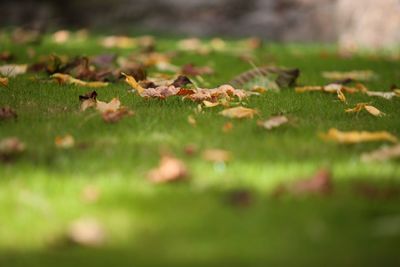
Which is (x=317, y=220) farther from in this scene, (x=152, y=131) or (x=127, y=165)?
(x=152, y=131)

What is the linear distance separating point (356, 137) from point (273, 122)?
374 millimetres

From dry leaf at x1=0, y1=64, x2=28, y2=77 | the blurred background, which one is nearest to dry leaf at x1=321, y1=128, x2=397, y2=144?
dry leaf at x1=0, y1=64, x2=28, y2=77

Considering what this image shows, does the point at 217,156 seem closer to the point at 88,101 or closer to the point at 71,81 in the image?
the point at 88,101

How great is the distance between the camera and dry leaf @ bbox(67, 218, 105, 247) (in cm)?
153

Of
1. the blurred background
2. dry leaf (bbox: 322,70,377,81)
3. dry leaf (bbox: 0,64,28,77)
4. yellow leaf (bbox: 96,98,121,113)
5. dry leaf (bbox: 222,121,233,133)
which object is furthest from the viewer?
the blurred background

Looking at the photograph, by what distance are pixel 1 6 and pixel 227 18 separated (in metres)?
3.02

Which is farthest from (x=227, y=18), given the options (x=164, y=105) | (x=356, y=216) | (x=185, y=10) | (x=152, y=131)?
(x=356, y=216)

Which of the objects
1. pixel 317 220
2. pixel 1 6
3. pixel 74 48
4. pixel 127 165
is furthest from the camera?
pixel 1 6

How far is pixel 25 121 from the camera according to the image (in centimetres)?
258

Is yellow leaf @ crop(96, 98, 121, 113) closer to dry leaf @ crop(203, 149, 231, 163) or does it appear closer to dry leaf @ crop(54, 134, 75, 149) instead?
dry leaf @ crop(54, 134, 75, 149)

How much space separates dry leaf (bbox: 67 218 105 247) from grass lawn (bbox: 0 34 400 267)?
0.8 inches

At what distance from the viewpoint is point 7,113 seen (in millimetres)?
2588

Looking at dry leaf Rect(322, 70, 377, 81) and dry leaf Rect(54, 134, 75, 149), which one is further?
dry leaf Rect(322, 70, 377, 81)

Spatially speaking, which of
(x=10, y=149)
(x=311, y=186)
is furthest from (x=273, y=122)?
(x=10, y=149)
